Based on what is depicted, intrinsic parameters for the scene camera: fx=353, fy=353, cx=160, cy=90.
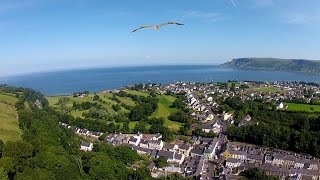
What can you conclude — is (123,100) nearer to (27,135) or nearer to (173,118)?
(173,118)

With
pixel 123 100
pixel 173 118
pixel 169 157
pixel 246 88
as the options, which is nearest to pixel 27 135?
pixel 169 157

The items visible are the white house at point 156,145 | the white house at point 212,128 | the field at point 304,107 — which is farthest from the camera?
the field at point 304,107

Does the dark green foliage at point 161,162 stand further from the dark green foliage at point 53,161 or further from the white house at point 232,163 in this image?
the white house at point 232,163

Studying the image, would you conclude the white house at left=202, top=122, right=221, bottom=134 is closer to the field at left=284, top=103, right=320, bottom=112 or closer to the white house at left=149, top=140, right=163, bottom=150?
the white house at left=149, top=140, right=163, bottom=150

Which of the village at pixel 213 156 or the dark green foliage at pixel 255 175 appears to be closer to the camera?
the dark green foliage at pixel 255 175

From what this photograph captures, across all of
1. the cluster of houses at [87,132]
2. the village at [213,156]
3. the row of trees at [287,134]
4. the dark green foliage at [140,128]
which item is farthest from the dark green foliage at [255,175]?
the cluster of houses at [87,132]

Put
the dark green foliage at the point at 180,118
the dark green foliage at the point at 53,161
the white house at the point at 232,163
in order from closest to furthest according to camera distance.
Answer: the dark green foliage at the point at 53,161 → the white house at the point at 232,163 → the dark green foliage at the point at 180,118

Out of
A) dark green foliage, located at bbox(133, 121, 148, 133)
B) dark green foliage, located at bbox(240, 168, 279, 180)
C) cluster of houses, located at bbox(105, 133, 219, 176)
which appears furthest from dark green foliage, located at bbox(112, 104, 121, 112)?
dark green foliage, located at bbox(240, 168, 279, 180)

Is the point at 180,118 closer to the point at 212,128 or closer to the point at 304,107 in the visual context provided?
the point at 212,128
